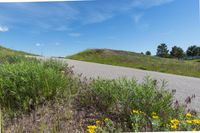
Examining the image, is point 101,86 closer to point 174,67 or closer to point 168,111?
point 168,111

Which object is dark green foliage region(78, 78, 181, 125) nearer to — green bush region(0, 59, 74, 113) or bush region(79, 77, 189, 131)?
bush region(79, 77, 189, 131)

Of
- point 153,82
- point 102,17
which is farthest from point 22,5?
point 153,82

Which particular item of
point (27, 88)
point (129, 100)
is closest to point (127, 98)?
point (129, 100)

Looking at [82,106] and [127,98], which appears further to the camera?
[82,106]

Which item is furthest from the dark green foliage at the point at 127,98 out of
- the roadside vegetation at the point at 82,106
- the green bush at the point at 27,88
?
the green bush at the point at 27,88

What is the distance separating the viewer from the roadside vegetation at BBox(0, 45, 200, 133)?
3451 millimetres

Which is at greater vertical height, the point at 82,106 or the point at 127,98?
the point at 127,98

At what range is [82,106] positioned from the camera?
4273 millimetres

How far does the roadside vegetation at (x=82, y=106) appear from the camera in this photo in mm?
3451

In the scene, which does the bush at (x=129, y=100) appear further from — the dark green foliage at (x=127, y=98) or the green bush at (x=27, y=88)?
the green bush at (x=27, y=88)

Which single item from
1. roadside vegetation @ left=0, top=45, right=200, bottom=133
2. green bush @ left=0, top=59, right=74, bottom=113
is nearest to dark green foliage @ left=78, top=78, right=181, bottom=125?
roadside vegetation @ left=0, top=45, right=200, bottom=133

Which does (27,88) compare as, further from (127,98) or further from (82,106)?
(127,98)

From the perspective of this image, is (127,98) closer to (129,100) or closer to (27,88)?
(129,100)

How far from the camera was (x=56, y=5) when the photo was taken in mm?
3898
